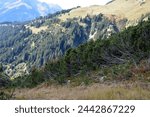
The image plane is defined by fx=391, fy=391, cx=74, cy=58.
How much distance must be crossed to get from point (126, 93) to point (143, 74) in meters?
6.63

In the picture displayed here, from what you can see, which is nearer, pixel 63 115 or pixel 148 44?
pixel 63 115

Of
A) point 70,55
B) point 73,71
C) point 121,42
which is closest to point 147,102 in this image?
point 121,42

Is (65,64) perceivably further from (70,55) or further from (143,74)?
(143,74)

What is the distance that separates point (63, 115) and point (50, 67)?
1371 inches

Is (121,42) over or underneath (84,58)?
over

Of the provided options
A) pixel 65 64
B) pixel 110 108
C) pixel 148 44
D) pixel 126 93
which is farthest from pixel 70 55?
pixel 110 108

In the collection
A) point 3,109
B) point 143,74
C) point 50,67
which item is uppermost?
point 3,109

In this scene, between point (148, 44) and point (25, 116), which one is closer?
point (25, 116)

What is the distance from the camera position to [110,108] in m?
7.86

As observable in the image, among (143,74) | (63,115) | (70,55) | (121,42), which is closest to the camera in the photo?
(63,115)

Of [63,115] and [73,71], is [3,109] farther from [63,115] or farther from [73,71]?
[73,71]

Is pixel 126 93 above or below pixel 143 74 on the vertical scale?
above

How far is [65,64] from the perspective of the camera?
3962 cm

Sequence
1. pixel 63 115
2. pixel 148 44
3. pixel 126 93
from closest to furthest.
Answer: pixel 63 115, pixel 126 93, pixel 148 44
